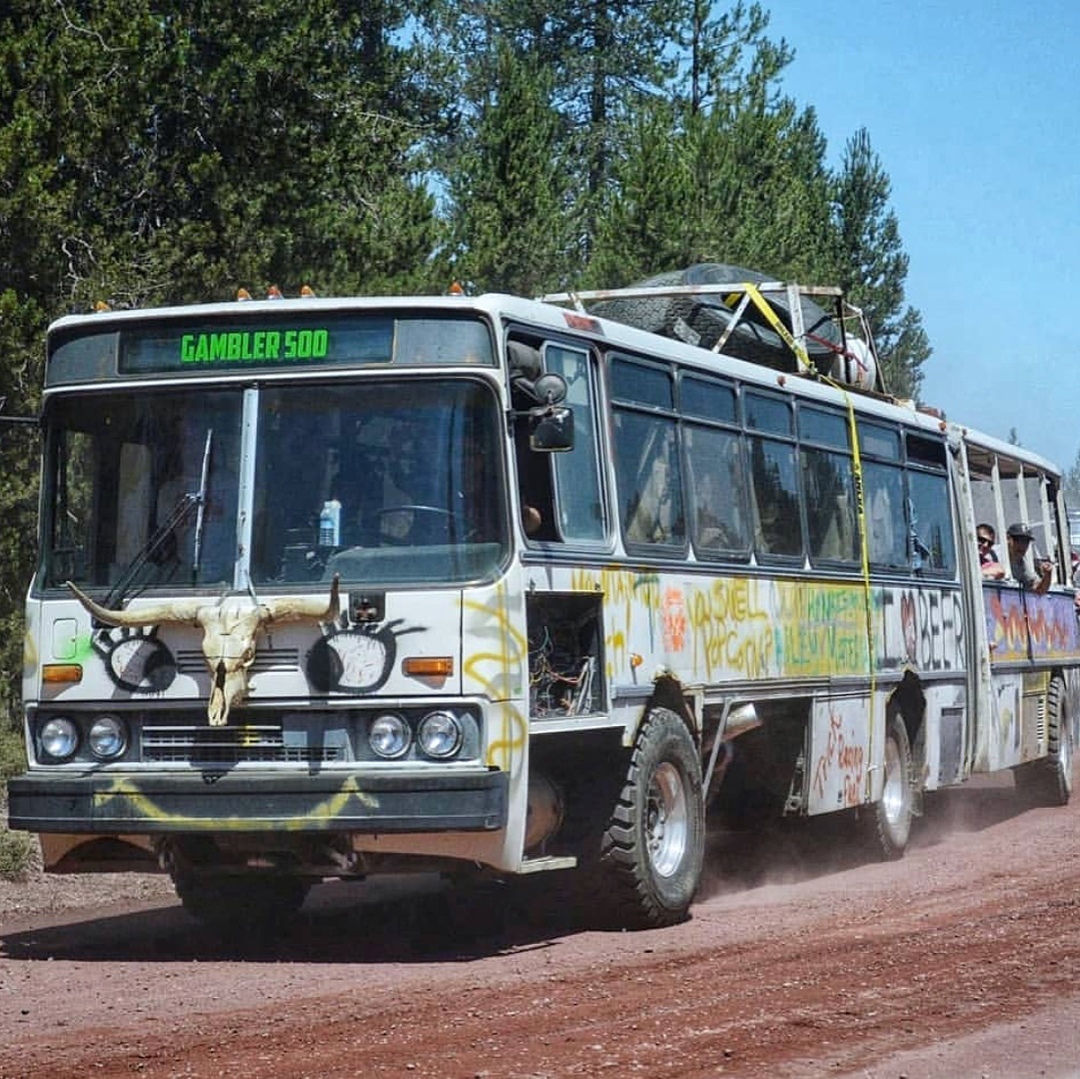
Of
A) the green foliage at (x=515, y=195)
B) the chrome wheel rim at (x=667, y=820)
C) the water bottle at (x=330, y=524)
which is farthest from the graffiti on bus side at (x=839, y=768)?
the green foliage at (x=515, y=195)

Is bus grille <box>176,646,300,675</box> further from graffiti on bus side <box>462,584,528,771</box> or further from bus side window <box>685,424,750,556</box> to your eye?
bus side window <box>685,424,750,556</box>

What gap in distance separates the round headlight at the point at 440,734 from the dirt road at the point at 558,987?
0.93 metres

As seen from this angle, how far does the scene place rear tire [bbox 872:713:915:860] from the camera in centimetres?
1498

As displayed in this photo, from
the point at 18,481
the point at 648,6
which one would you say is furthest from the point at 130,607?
the point at 648,6

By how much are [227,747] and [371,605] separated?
92 centimetres

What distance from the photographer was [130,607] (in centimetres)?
988

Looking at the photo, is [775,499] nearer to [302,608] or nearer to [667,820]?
[667,820]

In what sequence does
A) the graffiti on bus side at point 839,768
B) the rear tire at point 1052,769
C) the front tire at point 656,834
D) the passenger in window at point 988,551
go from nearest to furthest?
the front tire at point 656,834 → the graffiti on bus side at point 839,768 → the passenger in window at point 988,551 → the rear tire at point 1052,769

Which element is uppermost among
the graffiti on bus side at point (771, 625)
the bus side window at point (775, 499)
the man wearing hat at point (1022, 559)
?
the man wearing hat at point (1022, 559)

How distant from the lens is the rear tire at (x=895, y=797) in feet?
A: 49.1

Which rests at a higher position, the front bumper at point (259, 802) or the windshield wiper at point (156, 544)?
the windshield wiper at point (156, 544)

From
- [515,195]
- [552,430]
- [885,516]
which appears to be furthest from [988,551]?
[515,195]

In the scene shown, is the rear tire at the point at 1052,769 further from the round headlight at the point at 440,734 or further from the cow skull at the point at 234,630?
the cow skull at the point at 234,630

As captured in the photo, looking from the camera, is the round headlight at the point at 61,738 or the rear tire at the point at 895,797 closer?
the round headlight at the point at 61,738
